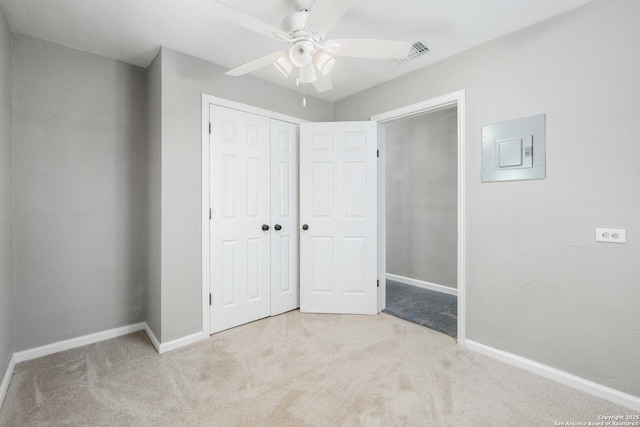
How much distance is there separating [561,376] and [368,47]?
8.17 ft

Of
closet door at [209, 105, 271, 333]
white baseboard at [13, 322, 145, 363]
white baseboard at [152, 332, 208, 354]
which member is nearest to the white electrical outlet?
closet door at [209, 105, 271, 333]

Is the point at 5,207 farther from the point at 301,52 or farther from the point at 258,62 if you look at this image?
the point at 301,52

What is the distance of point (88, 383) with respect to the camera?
1.88 m

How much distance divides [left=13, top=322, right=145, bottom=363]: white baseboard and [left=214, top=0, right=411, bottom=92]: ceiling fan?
2.45 metres

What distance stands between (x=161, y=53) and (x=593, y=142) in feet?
10.4

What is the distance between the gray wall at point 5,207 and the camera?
5.92 ft

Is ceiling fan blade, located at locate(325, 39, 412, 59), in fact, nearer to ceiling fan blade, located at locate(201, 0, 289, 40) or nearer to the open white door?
ceiling fan blade, located at locate(201, 0, 289, 40)

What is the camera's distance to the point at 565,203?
189 centimetres

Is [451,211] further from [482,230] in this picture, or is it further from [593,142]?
[593,142]

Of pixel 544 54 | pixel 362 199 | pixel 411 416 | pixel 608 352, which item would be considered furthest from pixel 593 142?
pixel 411 416

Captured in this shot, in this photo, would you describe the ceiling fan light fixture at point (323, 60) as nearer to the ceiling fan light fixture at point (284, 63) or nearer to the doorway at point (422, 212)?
the ceiling fan light fixture at point (284, 63)

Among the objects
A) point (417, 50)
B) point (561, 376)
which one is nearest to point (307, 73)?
point (417, 50)

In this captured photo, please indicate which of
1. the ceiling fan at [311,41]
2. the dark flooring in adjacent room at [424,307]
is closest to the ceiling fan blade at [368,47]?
the ceiling fan at [311,41]

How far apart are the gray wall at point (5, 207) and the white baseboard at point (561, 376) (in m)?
3.38
